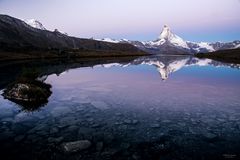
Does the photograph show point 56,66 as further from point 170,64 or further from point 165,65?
point 170,64

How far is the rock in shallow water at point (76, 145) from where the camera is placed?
12.1 m

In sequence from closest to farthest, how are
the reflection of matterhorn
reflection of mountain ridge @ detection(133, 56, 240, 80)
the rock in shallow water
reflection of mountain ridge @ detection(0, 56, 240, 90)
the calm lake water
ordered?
the calm lake water → the rock in shallow water → reflection of mountain ridge @ detection(0, 56, 240, 90) → the reflection of matterhorn → reflection of mountain ridge @ detection(133, 56, 240, 80)

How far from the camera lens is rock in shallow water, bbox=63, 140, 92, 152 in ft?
39.7

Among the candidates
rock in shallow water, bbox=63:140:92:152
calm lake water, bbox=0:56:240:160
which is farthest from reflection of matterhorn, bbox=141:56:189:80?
rock in shallow water, bbox=63:140:92:152

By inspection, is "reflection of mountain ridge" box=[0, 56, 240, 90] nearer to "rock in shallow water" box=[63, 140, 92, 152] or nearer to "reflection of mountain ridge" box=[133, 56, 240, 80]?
"reflection of mountain ridge" box=[133, 56, 240, 80]

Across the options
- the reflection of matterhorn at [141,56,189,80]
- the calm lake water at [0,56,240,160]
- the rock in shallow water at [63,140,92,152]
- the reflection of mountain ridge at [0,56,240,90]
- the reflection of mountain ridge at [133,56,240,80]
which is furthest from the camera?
the reflection of mountain ridge at [133,56,240,80]

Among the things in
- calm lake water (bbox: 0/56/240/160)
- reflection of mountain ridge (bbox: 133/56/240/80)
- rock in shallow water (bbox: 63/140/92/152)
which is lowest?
reflection of mountain ridge (bbox: 133/56/240/80)

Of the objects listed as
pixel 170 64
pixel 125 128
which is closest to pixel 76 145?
pixel 125 128

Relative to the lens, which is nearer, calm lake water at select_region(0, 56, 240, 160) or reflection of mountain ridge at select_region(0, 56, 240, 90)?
calm lake water at select_region(0, 56, 240, 160)

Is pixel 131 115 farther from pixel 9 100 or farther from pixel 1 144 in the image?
pixel 9 100

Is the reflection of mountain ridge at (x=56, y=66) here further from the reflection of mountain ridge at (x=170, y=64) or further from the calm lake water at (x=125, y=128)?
the calm lake water at (x=125, y=128)

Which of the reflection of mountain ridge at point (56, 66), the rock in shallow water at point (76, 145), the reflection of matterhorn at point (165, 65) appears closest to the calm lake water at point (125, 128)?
the rock in shallow water at point (76, 145)

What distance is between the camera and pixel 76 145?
41.1 ft

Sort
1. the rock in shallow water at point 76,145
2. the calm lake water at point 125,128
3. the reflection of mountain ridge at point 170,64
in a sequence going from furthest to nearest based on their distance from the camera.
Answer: the reflection of mountain ridge at point 170,64
the rock in shallow water at point 76,145
the calm lake water at point 125,128
